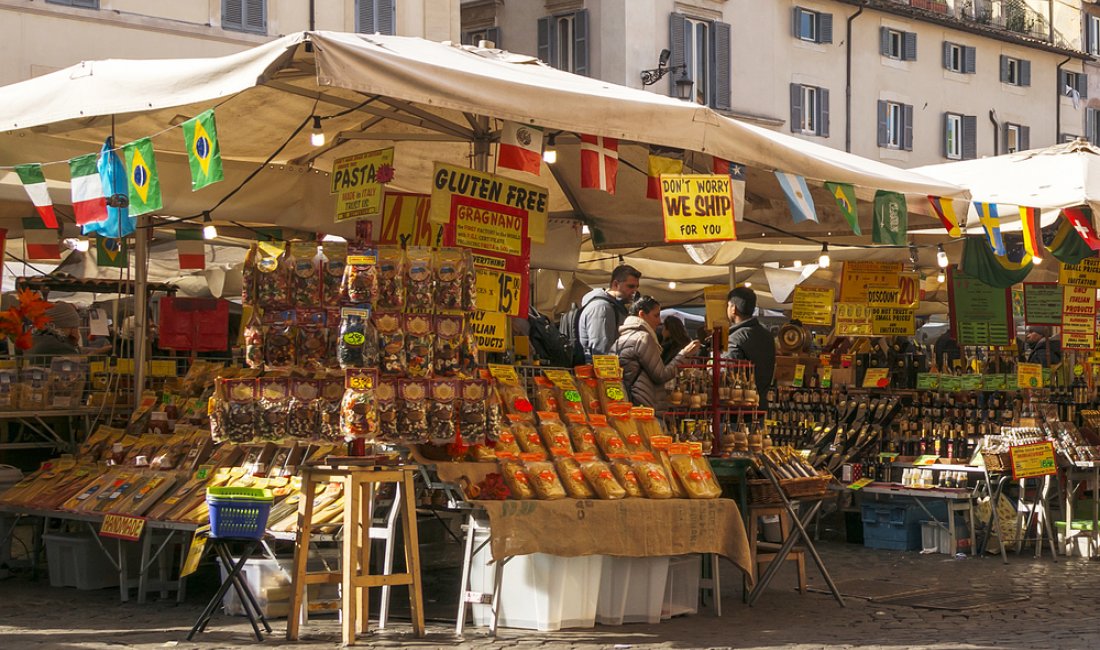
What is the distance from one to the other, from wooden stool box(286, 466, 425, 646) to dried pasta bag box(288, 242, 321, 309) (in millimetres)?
841

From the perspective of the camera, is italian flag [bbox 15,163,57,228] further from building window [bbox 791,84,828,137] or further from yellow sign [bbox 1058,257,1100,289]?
building window [bbox 791,84,828,137]

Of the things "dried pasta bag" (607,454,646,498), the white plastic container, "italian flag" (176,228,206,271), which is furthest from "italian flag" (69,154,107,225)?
"italian flag" (176,228,206,271)

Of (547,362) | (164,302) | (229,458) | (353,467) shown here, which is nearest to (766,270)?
(547,362)

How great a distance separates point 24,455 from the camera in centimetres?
1138

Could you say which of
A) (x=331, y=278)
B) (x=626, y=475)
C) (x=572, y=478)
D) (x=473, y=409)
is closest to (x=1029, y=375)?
(x=626, y=475)

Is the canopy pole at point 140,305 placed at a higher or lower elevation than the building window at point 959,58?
lower

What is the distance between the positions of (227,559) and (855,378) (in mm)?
6979

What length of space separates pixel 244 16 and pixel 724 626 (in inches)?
650

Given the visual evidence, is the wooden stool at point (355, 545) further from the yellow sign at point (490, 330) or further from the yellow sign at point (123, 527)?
the yellow sign at point (123, 527)

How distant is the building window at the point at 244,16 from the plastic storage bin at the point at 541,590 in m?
16.0

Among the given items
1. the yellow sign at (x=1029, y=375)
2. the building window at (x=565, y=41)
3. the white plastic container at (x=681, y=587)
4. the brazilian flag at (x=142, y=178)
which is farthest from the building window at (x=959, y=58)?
the brazilian flag at (x=142, y=178)

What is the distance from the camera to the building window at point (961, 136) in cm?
3741

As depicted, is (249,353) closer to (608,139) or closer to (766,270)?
(608,139)

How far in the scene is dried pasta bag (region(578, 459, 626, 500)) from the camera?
8477 mm
